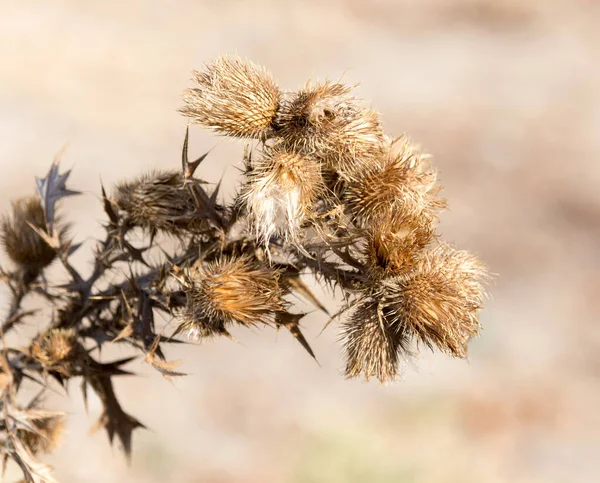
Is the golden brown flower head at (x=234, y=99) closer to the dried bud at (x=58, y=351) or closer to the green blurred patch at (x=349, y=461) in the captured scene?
the dried bud at (x=58, y=351)

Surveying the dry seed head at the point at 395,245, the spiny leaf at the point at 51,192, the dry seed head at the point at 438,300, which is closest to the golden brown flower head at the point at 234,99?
the dry seed head at the point at 395,245

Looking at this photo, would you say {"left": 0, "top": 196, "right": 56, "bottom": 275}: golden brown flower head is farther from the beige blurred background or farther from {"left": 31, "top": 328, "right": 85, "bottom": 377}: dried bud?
the beige blurred background

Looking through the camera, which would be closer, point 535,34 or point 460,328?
point 460,328

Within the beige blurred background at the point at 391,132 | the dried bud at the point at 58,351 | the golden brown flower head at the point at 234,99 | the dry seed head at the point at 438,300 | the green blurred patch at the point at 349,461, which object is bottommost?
the dried bud at the point at 58,351

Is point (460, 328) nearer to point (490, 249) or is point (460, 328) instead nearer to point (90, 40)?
point (490, 249)

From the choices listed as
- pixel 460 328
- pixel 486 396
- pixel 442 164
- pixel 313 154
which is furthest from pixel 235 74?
pixel 442 164

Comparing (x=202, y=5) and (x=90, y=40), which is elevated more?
(x=202, y=5)

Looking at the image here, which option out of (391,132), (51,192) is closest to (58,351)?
(51,192)
